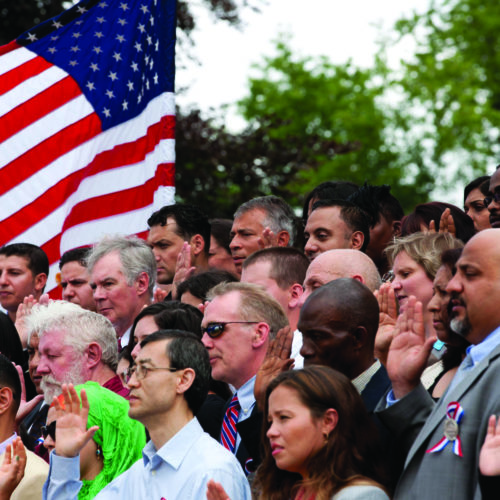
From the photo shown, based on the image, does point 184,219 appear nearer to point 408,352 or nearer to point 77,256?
point 77,256

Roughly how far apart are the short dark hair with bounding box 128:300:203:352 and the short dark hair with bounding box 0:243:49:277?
3058 mm

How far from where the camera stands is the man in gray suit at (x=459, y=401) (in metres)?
4.31

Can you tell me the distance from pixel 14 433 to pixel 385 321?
2478 mm

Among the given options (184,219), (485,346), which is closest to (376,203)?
(184,219)

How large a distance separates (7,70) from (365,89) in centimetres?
2528

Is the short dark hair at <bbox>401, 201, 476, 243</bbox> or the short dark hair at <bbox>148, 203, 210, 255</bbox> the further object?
the short dark hair at <bbox>148, 203, 210, 255</bbox>

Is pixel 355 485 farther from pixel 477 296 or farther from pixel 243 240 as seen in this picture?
pixel 243 240

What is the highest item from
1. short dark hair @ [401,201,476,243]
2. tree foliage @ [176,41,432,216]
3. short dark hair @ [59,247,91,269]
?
short dark hair @ [401,201,476,243]

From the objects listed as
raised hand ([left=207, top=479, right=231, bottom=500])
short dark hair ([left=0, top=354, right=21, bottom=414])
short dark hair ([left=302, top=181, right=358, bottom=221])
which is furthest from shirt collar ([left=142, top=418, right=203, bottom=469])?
short dark hair ([left=302, top=181, right=358, bottom=221])

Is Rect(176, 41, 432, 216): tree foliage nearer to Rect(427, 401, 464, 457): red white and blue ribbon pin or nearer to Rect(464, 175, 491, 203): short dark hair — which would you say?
Rect(464, 175, 491, 203): short dark hair

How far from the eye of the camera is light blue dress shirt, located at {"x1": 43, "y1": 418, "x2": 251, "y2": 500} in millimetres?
5242

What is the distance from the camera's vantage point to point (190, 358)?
224 inches

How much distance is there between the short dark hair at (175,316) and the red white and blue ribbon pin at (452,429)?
2692 millimetres

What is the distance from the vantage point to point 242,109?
35.7 m
